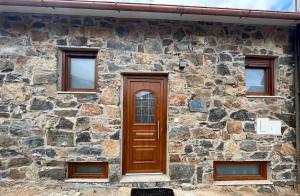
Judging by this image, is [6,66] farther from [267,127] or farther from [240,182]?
[267,127]

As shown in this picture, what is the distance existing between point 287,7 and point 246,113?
7.38 ft

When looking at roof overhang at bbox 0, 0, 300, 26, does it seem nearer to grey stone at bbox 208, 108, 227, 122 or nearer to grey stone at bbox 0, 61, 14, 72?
grey stone at bbox 0, 61, 14, 72

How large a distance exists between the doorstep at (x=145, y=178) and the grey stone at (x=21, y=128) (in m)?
1.99

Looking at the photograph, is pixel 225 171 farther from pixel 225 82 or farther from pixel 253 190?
pixel 225 82

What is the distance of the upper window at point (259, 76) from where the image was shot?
4672 mm

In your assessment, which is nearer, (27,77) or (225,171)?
(27,77)

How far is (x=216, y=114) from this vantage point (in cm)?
446

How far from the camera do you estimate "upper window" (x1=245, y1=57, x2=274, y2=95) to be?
467 centimetres

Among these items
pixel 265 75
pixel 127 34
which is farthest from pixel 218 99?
pixel 127 34

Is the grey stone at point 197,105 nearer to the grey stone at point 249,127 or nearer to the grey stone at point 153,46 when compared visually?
the grey stone at point 249,127

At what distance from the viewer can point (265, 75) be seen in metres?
4.76

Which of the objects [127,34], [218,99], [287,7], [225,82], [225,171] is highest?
[287,7]

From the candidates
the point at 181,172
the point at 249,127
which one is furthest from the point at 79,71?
the point at 249,127

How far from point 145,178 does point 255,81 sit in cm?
301
